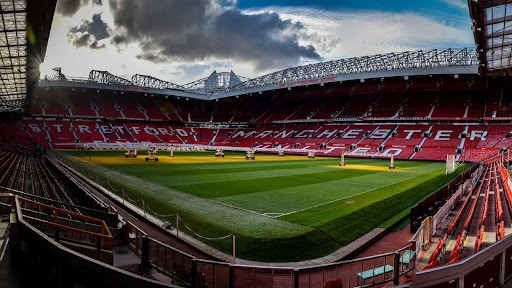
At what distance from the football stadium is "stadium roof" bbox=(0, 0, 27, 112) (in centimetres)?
16

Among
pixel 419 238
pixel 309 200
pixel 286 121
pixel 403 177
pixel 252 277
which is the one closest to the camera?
pixel 252 277

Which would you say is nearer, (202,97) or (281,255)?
(281,255)

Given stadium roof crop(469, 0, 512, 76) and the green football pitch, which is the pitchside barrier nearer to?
the green football pitch

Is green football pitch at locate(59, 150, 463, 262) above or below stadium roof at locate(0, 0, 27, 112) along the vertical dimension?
below

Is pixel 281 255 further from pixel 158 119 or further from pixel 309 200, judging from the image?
pixel 158 119

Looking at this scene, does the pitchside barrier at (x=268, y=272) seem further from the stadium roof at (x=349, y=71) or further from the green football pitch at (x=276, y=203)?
the stadium roof at (x=349, y=71)

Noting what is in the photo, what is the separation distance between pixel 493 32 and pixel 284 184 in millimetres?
16269

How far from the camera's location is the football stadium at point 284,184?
7.71 meters

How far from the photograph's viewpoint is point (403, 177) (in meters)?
28.8

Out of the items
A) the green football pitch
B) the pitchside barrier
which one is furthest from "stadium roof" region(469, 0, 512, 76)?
the pitchside barrier

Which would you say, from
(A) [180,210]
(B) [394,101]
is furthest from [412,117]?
(A) [180,210]

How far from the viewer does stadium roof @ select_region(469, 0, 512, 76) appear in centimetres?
2019

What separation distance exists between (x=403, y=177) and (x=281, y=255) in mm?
20869

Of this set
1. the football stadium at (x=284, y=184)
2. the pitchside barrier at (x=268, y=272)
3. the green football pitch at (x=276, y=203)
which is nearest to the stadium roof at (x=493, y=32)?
the football stadium at (x=284, y=184)
